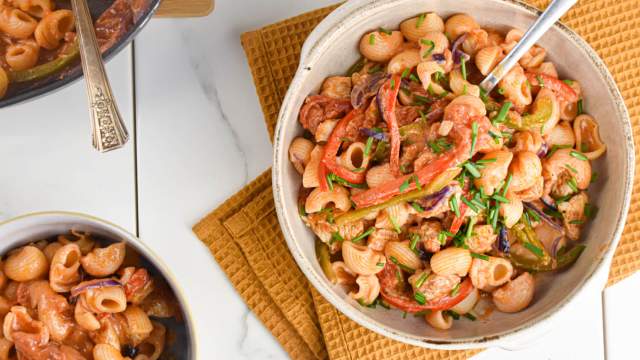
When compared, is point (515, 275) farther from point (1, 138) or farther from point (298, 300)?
point (1, 138)

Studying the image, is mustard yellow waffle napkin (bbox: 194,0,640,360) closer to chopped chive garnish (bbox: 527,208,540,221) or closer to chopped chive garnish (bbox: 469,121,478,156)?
chopped chive garnish (bbox: 527,208,540,221)

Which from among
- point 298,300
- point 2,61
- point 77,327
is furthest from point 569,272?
point 2,61

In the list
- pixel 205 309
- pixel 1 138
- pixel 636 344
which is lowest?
pixel 636 344

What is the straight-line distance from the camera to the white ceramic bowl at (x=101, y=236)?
114cm

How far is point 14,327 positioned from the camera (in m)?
1.15

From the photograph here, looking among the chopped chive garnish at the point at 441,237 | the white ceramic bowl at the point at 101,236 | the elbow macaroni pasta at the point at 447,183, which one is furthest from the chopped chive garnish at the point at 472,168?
the white ceramic bowl at the point at 101,236

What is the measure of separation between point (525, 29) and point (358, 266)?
47 centimetres

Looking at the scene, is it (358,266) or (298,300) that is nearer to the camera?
(358,266)

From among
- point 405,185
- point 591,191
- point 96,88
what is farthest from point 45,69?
point 591,191

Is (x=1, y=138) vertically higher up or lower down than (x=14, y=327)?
higher up

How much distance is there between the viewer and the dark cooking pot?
3.57 feet

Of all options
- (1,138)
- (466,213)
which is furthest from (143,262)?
(466,213)

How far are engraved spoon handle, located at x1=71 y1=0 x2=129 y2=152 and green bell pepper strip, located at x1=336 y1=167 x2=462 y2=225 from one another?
0.38 meters

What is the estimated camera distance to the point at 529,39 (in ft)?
3.53
